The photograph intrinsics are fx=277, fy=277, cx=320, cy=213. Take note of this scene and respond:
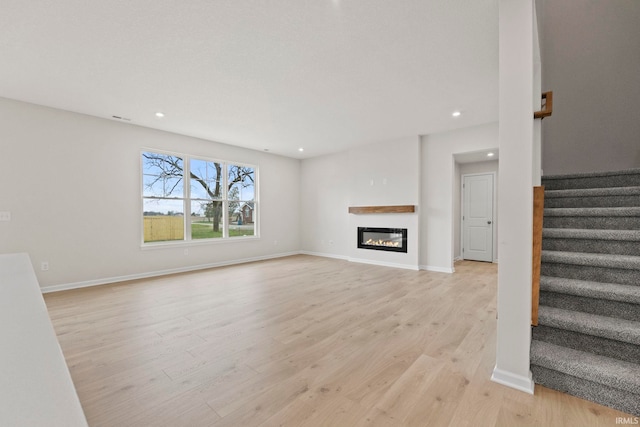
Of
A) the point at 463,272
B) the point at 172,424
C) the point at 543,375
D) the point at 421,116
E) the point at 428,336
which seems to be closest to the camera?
the point at 172,424

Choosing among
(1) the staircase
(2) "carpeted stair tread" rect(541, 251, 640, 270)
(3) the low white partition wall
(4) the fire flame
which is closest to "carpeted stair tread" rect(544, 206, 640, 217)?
(1) the staircase

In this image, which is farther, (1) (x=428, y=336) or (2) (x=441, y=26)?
(1) (x=428, y=336)

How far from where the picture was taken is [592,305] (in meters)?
1.94

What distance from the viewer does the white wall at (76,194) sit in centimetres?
372

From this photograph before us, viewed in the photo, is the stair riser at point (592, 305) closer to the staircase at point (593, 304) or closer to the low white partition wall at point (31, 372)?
the staircase at point (593, 304)

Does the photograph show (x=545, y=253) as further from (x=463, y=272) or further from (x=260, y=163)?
(x=260, y=163)

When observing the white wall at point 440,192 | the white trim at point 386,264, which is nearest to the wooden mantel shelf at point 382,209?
the white wall at point 440,192

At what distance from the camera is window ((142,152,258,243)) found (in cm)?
502

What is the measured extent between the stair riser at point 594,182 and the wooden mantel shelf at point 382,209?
7.55 feet

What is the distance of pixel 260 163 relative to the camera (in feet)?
22.0

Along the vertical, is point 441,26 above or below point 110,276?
above

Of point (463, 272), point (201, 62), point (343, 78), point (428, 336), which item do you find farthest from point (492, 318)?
point (201, 62)

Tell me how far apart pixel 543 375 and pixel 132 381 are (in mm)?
2661

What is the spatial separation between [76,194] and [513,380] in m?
5.60
